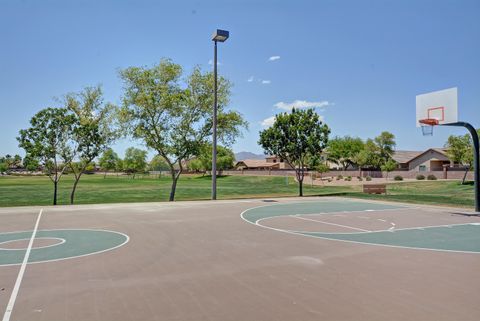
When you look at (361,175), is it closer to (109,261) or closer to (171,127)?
(171,127)

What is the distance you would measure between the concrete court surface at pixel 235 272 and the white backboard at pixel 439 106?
272 inches

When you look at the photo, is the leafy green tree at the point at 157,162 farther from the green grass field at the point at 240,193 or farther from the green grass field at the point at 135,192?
the green grass field at the point at 240,193

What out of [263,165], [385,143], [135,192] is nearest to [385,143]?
[385,143]

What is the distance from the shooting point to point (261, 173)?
8619 cm

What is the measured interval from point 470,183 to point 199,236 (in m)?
46.4

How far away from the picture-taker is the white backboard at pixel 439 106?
1819cm

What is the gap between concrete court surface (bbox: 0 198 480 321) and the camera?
545 centimetres

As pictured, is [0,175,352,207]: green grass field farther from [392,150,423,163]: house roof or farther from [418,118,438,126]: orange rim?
[392,150,423,163]: house roof

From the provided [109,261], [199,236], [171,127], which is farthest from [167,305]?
[171,127]

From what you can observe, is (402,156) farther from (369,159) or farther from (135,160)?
(135,160)

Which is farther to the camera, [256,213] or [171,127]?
[171,127]

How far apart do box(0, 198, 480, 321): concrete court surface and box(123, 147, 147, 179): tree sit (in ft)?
303

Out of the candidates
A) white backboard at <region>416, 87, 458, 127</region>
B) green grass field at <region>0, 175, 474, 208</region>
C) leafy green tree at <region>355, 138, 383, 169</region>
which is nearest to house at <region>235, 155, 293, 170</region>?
leafy green tree at <region>355, 138, 383, 169</region>

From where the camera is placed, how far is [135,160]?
10406 centimetres
